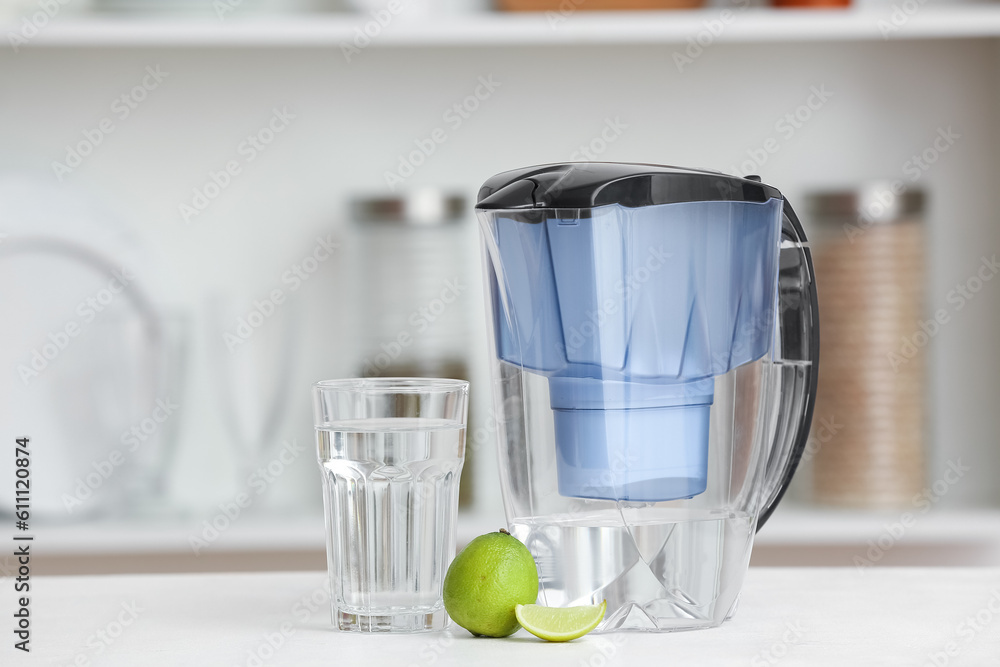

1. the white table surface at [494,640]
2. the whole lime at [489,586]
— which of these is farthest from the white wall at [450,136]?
the whole lime at [489,586]

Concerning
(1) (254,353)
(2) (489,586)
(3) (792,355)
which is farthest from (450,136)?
(2) (489,586)

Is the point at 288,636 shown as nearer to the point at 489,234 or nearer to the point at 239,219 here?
the point at 489,234

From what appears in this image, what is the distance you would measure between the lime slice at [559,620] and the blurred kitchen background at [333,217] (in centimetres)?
70

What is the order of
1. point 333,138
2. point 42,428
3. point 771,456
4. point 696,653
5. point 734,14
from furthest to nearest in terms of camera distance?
point 333,138, point 42,428, point 734,14, point 771,456, point 696,653

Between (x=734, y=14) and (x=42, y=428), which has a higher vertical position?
(x=734, y=14)

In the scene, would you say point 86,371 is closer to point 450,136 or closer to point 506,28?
point 450,136

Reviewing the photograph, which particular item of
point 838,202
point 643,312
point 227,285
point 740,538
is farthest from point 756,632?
point 227,285

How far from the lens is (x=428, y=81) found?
54.1 inches

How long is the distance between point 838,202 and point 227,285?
0.79 metres

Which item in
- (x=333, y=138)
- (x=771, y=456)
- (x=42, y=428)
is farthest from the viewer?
(x=333, y=138)

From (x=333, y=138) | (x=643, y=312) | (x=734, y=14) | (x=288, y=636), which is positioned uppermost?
(x=734, y=14)

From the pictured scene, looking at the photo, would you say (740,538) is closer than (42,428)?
Yes

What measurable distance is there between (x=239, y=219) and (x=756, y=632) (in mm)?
1000

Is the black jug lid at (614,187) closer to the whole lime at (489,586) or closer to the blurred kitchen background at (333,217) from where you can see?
the whole lime at (489,586)
